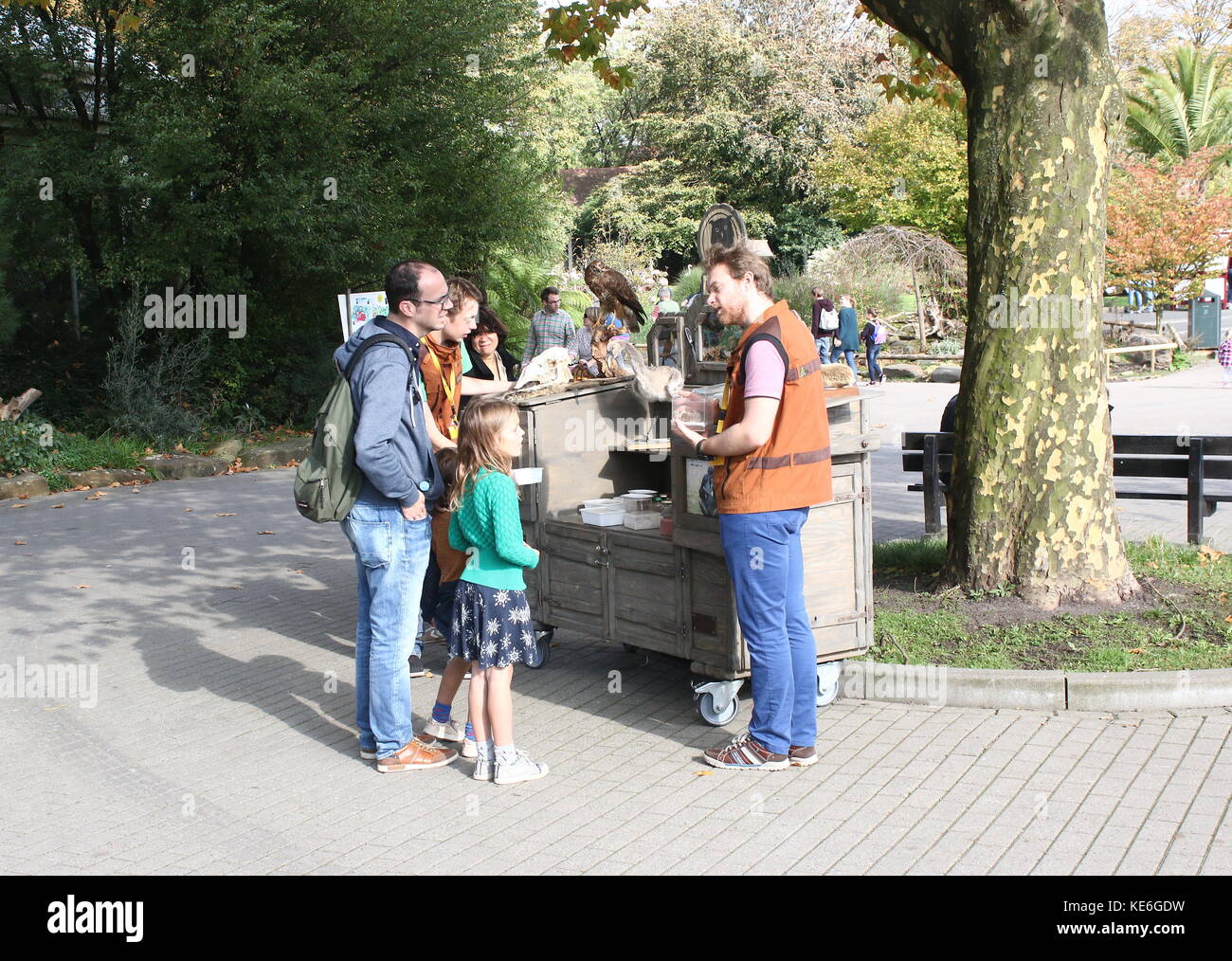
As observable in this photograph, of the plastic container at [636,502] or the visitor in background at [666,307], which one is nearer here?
the plastic container at [636,502]

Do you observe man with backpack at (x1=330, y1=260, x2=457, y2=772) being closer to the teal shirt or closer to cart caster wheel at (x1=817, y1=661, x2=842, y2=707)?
the teal shirt

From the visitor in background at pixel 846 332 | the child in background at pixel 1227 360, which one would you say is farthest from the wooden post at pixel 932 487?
the child in background at pixel 1227 360

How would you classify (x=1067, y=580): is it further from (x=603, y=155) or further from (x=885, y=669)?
(x=603, y=155)

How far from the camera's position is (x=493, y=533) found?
16.4 ft

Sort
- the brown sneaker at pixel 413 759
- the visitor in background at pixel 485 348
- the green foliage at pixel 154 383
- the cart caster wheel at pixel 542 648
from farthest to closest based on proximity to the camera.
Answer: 1. the green foliage at pixel 154 383
2. the visitor in background at pixel 485 348
3. the cart caster wheel at pixel 542 648
4. the brown sneaker at pixel 413 759

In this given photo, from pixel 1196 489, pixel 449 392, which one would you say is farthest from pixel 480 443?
pixel 1196 489

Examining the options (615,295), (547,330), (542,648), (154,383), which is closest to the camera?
(542,648)

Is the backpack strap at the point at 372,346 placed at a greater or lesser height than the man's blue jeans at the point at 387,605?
greater

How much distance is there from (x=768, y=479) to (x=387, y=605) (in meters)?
1.64

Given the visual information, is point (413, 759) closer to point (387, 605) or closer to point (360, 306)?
point (387, 605)

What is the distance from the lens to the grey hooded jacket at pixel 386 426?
484 cm

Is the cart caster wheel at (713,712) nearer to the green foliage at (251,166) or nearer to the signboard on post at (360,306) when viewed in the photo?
the signboard on post at (360,306)

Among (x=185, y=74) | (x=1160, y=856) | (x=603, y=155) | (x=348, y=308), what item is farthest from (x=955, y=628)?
(x=603, y=155)

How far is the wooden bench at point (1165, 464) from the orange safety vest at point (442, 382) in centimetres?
383
